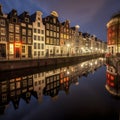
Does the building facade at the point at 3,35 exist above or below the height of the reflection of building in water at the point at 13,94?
above

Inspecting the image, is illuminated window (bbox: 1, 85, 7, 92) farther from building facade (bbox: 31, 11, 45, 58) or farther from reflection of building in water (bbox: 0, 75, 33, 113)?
building facade (bbox: 31, 11, 45, 58)

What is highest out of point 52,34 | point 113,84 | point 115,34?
point 115,34

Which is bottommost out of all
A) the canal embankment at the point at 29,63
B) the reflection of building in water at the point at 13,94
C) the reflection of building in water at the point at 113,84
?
the reflection of building in water at the point at 13,94

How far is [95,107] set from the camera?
11.5 metres

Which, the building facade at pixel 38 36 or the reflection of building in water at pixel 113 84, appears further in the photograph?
the building facade at pixel 38 36

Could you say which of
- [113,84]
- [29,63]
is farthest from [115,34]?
[113,84]

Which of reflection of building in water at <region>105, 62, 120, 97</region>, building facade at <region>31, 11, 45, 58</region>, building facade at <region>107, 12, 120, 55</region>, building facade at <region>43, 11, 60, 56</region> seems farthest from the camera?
building facade at <region>107, 12, 120, 55</region>

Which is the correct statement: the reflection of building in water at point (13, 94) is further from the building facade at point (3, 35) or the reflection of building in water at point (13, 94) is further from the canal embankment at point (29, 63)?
the building facade at point (3, 35)

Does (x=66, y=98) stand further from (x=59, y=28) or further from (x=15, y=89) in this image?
(x=59, y=28)

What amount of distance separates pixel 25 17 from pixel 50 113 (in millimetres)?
37470

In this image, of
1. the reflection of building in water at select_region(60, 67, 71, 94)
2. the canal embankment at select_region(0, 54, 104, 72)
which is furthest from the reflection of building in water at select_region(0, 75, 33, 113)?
the canal embankment at select_region(0, 54, 104, 72)

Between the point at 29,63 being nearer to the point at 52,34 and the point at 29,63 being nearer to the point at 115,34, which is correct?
the point at 52,34

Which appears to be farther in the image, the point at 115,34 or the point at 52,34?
the point at 115,34

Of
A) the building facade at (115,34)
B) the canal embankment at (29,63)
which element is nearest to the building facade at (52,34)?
the canal embankment at (29,63)
